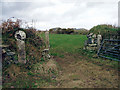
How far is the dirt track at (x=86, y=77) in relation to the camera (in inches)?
174

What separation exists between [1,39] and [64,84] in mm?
4253

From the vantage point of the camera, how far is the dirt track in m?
4.41

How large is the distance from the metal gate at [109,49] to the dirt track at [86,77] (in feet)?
6.15

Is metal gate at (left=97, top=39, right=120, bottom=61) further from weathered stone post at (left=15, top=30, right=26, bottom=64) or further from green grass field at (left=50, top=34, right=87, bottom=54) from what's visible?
weathered stone post at (left=15, top=30, right=26, bottom=64)

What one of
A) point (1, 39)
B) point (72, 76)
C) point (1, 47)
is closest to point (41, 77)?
point (72, 76)

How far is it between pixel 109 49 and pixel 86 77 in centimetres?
393

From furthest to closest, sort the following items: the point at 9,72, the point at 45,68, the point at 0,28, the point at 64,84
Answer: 1. the point at 0,28
2. the point at 45,68
3. the point at 9,72
4. the point at 64,84

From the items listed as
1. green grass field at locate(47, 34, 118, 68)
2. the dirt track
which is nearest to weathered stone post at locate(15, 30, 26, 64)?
the dirt track

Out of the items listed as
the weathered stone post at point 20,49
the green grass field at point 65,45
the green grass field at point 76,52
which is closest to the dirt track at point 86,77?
the green grass field at point 76,52

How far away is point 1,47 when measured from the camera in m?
5.64

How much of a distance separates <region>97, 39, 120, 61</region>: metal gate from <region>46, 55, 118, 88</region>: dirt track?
1.88m

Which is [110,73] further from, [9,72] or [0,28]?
[0,28]

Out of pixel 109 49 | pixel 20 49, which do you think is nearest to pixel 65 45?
pixel 109 49

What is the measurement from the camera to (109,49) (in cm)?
815
